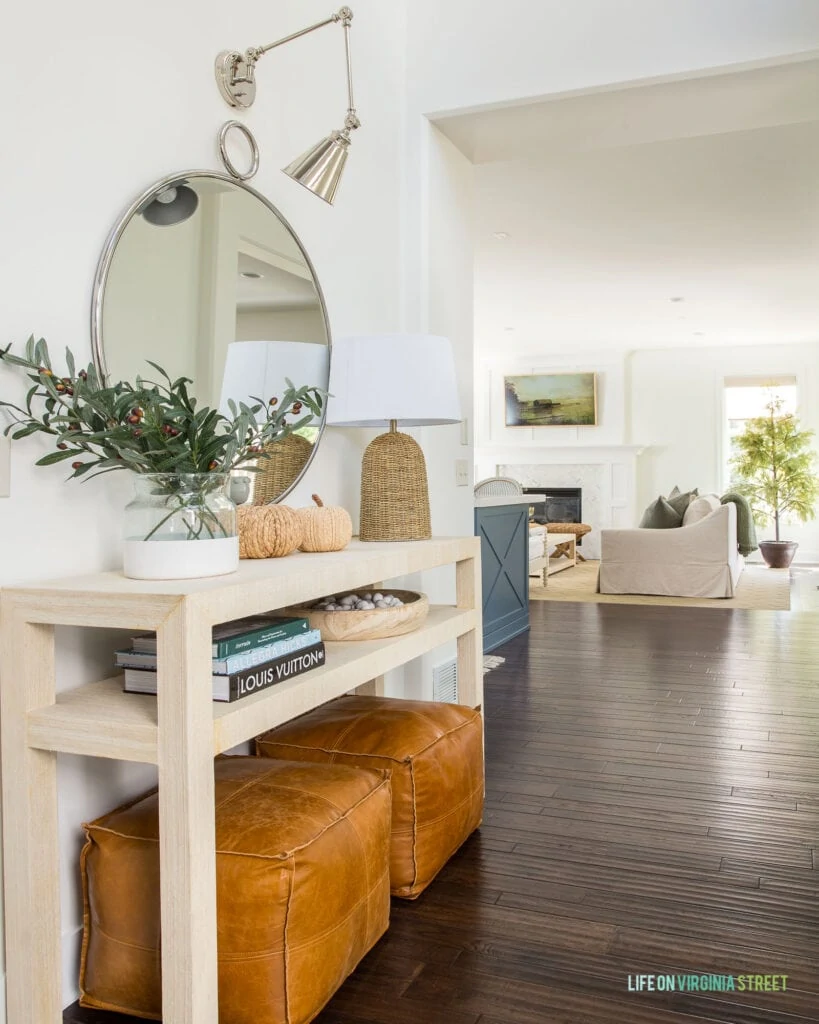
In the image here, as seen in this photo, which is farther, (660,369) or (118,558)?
(660,369)

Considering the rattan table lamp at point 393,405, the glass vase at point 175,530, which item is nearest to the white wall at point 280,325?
the rattan table lamp at point 393,405

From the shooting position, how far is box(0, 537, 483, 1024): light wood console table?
144 cm

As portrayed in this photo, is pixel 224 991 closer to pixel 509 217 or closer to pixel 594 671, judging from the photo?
pixel 594 671

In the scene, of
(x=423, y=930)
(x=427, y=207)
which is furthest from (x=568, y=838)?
(x=427, y=207)

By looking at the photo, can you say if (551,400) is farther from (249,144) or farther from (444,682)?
(249,144)

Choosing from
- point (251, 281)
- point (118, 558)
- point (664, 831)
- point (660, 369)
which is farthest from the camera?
point (660, 369)

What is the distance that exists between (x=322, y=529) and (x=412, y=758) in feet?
1.94

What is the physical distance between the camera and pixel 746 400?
439 inches

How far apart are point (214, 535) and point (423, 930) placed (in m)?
0.99

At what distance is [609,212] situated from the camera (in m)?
5.78

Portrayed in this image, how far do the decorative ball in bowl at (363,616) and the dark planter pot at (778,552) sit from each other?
8.49 meters

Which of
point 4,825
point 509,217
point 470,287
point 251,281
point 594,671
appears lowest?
point 594,671

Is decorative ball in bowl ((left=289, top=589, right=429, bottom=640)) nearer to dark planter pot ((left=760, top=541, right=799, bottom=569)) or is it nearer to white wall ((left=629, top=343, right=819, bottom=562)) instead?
dark planter pot ((left=760, top=541, right=799, bottom=569))

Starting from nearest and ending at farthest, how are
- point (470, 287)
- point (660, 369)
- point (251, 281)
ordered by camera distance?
point (251, 281) < point (470, 287) < point (660, 369)
